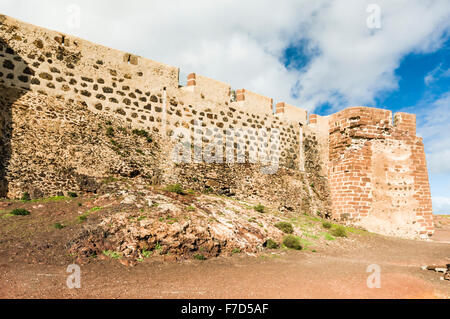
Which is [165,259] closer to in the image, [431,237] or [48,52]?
[48,52]

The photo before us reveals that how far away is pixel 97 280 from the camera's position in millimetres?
5109

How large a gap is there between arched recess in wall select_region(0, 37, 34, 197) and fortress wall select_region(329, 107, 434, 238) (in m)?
15.2

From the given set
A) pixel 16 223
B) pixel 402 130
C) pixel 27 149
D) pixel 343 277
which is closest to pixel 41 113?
pixel 27 149

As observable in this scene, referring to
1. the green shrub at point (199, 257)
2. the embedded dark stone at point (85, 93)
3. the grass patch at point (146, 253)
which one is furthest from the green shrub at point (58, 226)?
the embedded dark stone at point (85, 93)

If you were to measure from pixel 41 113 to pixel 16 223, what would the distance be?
4.47m

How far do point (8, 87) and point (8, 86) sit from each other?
0.12ft

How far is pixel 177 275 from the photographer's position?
5762mm

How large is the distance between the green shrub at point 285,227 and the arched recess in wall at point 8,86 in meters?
8.86

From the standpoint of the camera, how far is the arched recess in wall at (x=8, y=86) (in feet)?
28.2

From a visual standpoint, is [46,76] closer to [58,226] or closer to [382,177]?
[58,226]

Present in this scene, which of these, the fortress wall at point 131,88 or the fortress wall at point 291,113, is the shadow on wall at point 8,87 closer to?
the fortress wall at point 131,88

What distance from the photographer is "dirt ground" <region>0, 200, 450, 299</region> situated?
480cm

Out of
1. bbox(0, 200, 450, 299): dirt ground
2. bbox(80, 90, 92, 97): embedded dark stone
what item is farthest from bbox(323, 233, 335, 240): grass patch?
bbox(80, 90, 92, 97): embedded dark stone

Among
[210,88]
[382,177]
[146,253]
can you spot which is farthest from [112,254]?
[382,177]
